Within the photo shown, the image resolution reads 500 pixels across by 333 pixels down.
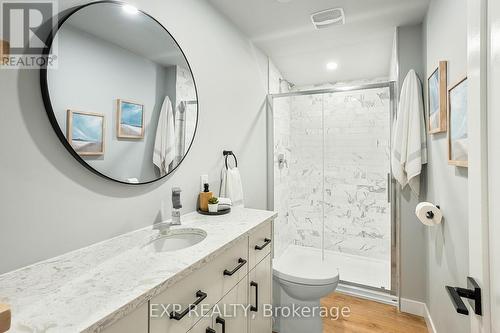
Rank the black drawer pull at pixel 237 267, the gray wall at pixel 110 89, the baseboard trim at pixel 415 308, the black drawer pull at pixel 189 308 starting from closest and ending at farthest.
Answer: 1. the black drawer pull at pixel 189 308
2. the gray wall at pixel 110 89
3. the black drawer pull at pixel 237 267
4. the baseboard trim at pixel 415 308

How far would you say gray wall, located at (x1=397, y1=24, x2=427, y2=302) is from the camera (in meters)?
2.06

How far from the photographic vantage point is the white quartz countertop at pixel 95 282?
0.57 m

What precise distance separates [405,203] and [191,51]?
2.08 m

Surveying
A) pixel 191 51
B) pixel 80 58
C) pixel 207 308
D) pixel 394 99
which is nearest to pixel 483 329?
pixel 207 308

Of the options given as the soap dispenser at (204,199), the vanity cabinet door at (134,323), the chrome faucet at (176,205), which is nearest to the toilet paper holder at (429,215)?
the soap dispenser at (204,199)

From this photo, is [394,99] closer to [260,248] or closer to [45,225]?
[260,248]

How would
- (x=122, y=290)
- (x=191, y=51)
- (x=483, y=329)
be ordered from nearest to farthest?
(x=483, y=329)
(x=122, y=290)
(x=191, y=51)

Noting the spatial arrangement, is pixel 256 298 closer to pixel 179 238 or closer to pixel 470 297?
pixel 179 238

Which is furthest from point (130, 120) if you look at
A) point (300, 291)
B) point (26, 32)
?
point (300, 291)

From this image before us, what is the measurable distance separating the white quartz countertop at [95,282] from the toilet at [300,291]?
85 cm

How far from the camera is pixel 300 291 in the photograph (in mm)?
1719

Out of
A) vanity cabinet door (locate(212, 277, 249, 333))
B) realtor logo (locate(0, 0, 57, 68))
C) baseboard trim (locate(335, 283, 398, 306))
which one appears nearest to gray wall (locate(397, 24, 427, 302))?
baseboard trim (locate(335, 283, 398, 306))

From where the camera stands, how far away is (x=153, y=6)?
4.33ft

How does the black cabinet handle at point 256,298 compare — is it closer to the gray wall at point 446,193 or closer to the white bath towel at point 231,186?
the white bath towel at point 231,186
